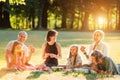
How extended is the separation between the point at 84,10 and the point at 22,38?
61.4 meters

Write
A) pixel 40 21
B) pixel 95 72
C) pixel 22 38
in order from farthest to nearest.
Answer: pixel 40 21 < pixel 22 38 < pixel 95 72

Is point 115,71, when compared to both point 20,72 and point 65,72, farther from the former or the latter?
point 20,72

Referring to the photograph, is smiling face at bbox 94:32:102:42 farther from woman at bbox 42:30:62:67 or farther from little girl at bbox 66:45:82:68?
woman at bbox 42:30:62:67

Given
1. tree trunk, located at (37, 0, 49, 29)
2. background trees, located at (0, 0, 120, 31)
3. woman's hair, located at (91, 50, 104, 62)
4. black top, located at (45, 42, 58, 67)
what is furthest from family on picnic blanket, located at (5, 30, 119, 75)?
tree trunk, located at (37, 0, 49, 29)

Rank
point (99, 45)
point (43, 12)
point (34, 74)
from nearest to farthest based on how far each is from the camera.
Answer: point (34, 74), point (99, 45), point (43, 12)

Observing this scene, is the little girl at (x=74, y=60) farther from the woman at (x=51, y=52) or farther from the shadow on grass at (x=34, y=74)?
the shadow on grass at (x=34, y=74)

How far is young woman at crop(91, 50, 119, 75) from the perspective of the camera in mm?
12516

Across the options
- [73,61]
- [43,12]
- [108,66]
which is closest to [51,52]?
[73,61]

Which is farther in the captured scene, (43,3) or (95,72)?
(43,3)

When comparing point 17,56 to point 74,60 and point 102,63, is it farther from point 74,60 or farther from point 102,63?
point 102,63

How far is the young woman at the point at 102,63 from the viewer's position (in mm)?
12516

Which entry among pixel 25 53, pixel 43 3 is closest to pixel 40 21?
pixel 43 3

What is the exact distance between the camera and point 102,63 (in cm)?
1264

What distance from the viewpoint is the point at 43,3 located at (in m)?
75.4
